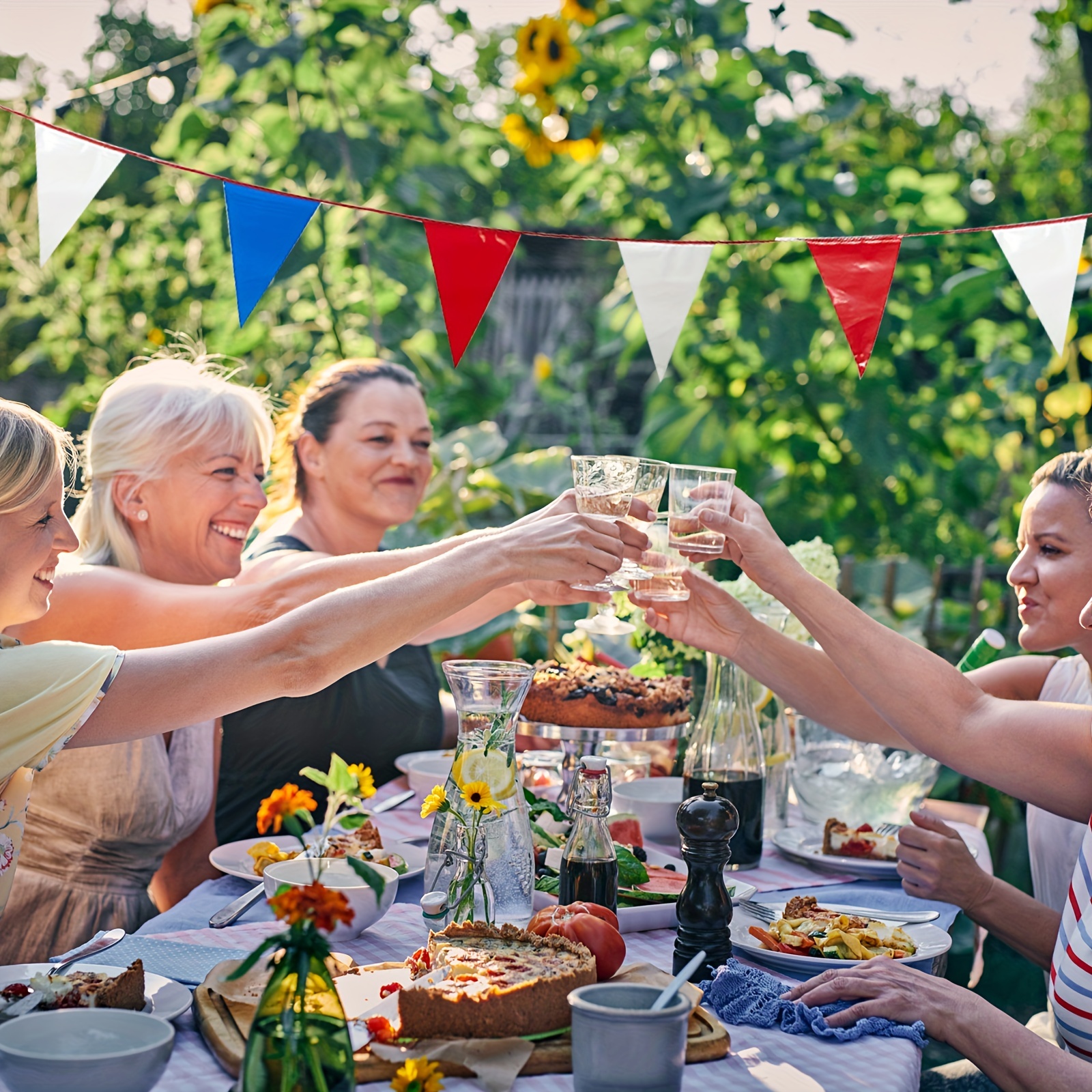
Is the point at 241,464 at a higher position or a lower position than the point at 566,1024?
higher

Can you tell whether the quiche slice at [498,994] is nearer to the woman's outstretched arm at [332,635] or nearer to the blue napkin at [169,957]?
the blue napkin at [169,957]

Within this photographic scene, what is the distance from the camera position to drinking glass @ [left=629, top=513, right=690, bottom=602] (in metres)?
2.21

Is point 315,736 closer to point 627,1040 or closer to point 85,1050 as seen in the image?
point 85,1050

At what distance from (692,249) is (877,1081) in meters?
1.98

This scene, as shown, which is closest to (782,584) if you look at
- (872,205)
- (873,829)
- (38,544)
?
(873,829)

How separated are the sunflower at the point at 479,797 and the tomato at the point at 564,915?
0.15 metres

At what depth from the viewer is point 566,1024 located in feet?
4.12

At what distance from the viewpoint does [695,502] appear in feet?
6.60

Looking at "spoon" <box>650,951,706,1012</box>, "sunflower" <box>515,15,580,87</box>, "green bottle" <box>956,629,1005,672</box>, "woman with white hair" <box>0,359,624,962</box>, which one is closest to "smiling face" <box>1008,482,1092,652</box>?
"green bottle" <box>956,629,1005,672</box>

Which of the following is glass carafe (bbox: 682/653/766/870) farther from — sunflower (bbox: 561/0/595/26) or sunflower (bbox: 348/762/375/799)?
sunflower (bbox: 561/0/595/26)

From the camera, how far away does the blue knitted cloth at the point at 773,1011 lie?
137cm

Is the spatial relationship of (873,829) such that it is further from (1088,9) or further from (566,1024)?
(1088,9)

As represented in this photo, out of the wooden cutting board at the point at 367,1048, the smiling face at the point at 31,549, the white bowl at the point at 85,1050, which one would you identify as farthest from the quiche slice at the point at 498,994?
the smiling face at the point at 31,549

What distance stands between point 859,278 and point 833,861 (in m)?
1.39
